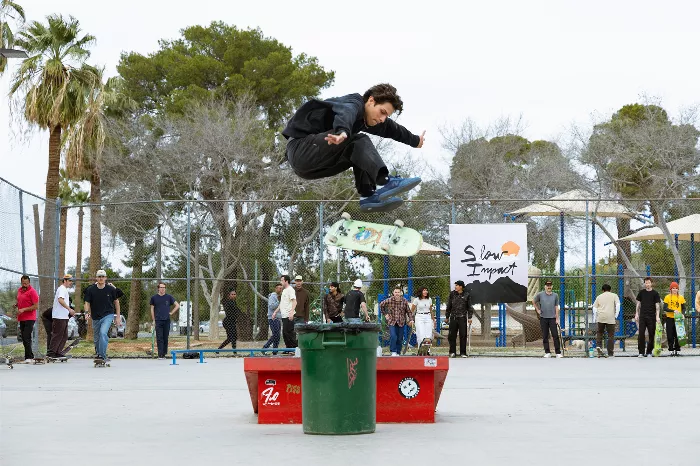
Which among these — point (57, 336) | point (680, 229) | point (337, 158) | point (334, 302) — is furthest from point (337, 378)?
point (680, 229)

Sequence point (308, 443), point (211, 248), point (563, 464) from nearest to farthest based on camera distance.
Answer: point (563, 464) → point (308, 443) → point (211, 248)

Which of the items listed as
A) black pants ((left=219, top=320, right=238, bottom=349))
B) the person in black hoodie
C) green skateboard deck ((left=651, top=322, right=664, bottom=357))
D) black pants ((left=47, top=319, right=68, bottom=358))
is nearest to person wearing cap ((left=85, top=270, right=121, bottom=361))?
black pants ((left=47, top=319, right=68, bottom=358))

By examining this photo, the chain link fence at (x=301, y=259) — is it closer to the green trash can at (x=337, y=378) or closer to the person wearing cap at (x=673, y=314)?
the person wearing cap at (x=673, y=314)

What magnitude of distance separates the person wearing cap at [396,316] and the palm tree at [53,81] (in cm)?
1242

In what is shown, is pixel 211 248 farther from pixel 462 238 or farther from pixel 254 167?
pixel 462 238

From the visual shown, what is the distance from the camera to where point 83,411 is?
9469 millimetres

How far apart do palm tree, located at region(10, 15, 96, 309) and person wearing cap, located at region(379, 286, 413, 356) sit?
1242cm

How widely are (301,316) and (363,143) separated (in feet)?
44.0

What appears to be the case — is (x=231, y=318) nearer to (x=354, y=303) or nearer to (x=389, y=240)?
(x=354, y=303)

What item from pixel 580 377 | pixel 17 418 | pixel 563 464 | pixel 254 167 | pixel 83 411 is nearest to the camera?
pixel 563 464

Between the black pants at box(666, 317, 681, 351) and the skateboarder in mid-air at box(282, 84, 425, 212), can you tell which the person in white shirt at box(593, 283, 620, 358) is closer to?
the black pants at box(666, 317, 681, 351)

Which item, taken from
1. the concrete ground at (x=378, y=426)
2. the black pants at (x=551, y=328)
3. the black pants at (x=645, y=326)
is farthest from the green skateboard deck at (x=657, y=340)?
the concrete ground at (x=378, y=426)

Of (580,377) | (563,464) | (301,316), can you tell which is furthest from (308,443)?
(301,316)

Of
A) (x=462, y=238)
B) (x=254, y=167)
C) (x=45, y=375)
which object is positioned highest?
(x=254, y=167)
